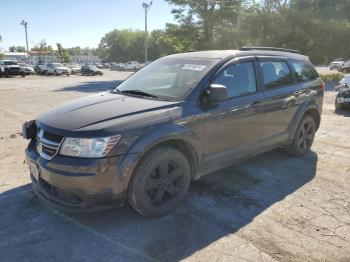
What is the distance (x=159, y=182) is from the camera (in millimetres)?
3742

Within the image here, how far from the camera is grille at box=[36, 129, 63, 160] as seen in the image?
11.1 ft

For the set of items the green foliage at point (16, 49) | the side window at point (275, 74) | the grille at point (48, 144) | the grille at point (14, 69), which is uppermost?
the green foliage at point (16, 49)

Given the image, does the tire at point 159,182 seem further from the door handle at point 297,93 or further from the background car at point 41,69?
the background car at point 41,69

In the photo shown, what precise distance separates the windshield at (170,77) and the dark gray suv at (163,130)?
1 centimetres

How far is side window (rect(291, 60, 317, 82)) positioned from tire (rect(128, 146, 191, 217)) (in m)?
2.78

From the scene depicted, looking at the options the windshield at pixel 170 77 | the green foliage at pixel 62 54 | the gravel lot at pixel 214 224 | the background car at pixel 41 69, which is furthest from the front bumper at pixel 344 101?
the green foliage at pixel 62 54

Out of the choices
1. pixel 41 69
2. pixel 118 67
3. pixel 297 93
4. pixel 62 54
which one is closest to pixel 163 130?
pixel 297 93

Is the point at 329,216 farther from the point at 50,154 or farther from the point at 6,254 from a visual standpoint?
the point at 6,254

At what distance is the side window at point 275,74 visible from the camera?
194 inches

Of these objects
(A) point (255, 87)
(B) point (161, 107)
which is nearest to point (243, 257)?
(B) point (161, 107)

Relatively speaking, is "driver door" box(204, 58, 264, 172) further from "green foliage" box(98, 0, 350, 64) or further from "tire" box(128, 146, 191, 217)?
"green foliage" box(98, 0, 350, 64)

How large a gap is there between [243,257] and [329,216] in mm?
1350

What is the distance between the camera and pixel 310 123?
6047 mm

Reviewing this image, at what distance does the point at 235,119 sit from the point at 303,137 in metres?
2.11
